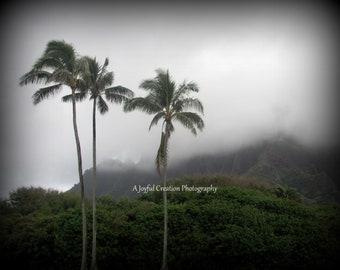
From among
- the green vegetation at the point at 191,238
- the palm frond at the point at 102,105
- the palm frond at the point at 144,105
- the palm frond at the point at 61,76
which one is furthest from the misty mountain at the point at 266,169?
the palm frond at the point at 61,76

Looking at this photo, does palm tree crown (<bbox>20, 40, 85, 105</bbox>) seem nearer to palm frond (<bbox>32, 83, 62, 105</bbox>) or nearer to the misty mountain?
palm frond (<bbox>32, 83, 62, 105</bbox>)

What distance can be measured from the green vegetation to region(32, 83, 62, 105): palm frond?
33.1 feet

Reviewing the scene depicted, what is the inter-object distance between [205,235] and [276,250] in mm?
5335

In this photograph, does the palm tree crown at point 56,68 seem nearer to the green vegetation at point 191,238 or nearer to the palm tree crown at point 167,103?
the palm tree crown at point 167,103

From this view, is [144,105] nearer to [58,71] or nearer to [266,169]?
[58,71]

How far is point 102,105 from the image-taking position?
69.8 feet

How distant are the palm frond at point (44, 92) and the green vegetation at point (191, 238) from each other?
10081 millimetres

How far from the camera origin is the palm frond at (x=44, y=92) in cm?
1867

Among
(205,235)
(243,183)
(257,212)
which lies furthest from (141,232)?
(243,183)

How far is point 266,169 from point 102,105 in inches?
3254

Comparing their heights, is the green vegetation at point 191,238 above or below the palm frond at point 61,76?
below

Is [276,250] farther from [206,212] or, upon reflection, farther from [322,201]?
[322,201]

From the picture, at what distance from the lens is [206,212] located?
24.8 m

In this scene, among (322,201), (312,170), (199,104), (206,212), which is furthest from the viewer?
(312,170)
